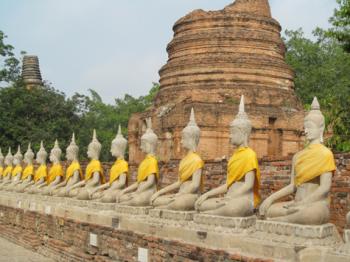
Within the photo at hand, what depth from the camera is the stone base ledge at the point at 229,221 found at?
6203 mm

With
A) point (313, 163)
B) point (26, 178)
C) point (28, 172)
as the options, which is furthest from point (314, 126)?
point (26, 178)

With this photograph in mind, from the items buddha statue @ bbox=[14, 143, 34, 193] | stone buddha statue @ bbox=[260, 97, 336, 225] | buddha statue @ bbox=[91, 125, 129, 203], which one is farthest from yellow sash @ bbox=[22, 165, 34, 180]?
stone buddha statue @ bbox=[260, 97, 336, 225]

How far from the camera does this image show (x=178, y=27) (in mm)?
22250

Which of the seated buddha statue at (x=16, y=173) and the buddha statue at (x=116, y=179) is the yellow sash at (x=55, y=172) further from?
the buddha statue at (x=116, y=179)

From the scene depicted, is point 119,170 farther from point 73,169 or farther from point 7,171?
point 7,171

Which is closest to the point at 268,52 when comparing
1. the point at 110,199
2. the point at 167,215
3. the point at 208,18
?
the point at 208,18

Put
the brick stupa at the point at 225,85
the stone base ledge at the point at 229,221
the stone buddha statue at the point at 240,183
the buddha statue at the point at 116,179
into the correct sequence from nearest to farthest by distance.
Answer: the stone base ledge at the point at 229,221 → the stone buddha statue at the point at 240,183 → the buddha statue at the point at 116,179 → the brick stupa at the point at 225,85

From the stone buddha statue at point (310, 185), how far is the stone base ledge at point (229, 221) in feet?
1.08

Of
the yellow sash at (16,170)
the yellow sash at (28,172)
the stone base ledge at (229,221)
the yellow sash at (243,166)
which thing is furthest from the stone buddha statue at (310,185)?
the yellow sash at (16,170)

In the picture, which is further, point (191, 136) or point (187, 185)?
point (191, 136)

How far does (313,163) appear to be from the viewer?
5.62m

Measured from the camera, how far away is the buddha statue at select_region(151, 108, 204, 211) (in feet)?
24.2

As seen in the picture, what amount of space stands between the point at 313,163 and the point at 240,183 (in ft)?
3.76

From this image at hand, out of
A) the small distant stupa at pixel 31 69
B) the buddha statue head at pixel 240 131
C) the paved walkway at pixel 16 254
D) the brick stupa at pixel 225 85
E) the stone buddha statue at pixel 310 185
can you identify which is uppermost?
the small distant stupa at pixel 31 69
